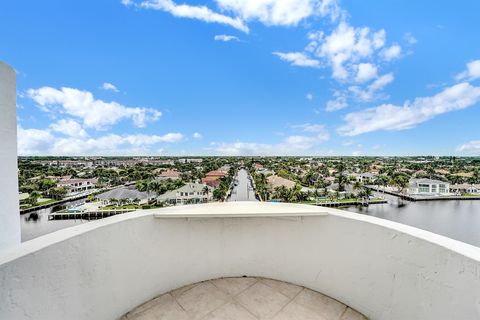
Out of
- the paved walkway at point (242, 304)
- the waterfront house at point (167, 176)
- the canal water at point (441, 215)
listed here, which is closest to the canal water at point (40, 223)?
the waterfront house at point (167, 176)

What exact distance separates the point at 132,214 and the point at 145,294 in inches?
22.2

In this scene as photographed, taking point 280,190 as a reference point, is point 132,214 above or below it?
above

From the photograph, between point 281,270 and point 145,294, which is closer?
point 145,294

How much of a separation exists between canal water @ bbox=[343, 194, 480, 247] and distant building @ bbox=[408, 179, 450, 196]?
2.39 metres

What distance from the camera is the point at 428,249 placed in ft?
3.27

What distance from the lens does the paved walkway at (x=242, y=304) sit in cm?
137

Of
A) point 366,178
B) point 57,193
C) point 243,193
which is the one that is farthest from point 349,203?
point 57,193

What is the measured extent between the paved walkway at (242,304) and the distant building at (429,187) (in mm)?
31730

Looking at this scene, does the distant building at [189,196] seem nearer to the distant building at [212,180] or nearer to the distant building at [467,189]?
the distant building at [212,180]

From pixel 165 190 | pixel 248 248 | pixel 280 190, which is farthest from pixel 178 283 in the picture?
pixel 165 190

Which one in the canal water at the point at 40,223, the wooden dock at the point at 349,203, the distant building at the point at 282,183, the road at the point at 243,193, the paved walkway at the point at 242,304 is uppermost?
the paved walkway at the point at 242,304

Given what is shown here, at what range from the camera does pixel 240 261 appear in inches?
67.6

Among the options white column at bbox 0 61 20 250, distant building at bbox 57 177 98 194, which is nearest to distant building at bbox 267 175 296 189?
white column at bbox 0 61 20 250

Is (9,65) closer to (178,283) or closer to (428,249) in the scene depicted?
(178,283)
